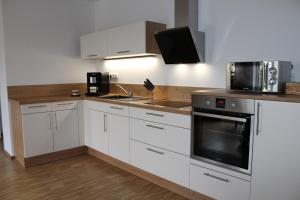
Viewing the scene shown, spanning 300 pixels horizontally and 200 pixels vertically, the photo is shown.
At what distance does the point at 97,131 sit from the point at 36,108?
0.89 metres

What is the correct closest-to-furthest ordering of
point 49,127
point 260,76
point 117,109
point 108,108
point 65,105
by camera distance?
point 260,76, point 117,109, point 108,108, point 49,127, point 65,105

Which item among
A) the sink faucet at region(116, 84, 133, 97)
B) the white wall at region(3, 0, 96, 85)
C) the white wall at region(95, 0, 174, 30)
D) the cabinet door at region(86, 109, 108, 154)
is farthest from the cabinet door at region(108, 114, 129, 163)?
the white wall at region(3, 0, 96, 85)

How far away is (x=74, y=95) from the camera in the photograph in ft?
12.9

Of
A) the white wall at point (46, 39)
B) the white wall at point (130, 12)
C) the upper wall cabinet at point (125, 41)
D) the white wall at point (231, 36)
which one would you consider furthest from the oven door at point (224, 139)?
the white wall at point (46, 39)

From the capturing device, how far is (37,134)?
3.41m

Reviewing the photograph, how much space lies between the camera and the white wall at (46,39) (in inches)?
142

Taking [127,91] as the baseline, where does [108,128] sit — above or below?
below

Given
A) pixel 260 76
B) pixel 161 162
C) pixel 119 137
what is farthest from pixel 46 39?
pixel 260 76

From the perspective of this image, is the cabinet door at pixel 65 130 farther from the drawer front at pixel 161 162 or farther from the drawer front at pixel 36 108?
the drawer front at pixel 161 162

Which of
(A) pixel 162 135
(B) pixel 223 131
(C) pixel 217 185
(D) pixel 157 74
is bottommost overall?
(C) pixel 217 185

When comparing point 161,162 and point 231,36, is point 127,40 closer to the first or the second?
point 231,36

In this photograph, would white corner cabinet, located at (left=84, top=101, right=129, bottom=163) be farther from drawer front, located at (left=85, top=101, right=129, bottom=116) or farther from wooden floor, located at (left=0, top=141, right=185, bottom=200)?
wooden floor, located at (left=0, top=141, right=185, bottom=200)

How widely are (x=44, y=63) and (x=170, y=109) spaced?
247 cm

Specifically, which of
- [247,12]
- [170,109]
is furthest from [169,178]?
[247,12]
